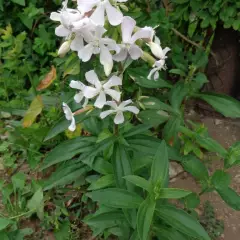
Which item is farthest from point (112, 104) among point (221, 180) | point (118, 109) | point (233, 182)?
point (233, 182)

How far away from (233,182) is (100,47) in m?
1.28

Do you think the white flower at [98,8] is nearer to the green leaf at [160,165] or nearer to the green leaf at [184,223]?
the green leaf at [160,165]

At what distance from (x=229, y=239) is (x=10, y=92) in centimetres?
149

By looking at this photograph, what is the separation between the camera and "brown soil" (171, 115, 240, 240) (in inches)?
79.9

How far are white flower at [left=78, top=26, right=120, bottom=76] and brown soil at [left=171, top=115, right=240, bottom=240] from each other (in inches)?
43.6

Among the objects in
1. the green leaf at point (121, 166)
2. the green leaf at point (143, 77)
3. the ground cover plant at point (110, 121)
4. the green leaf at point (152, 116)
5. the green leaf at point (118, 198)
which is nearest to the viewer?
the ground cover plant at point (110, 121)

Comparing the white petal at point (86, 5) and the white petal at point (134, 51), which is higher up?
→ the white petal at point (86, 5)


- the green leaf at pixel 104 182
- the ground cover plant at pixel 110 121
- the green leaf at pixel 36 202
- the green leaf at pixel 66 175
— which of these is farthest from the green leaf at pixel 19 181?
the green leaf at pixel 104 182

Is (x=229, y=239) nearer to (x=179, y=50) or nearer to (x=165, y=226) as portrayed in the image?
(x=165, y=226)

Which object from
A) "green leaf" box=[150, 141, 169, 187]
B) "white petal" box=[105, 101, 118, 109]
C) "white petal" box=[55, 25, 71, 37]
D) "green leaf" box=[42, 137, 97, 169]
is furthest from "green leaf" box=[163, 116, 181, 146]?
"white petal" box=[55, 25, 71, 37]

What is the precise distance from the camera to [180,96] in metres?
2.07

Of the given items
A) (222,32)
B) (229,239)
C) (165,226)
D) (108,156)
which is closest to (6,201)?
A: (108,156)

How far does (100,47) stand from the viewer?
125 cm

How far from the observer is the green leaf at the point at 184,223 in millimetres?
1388
